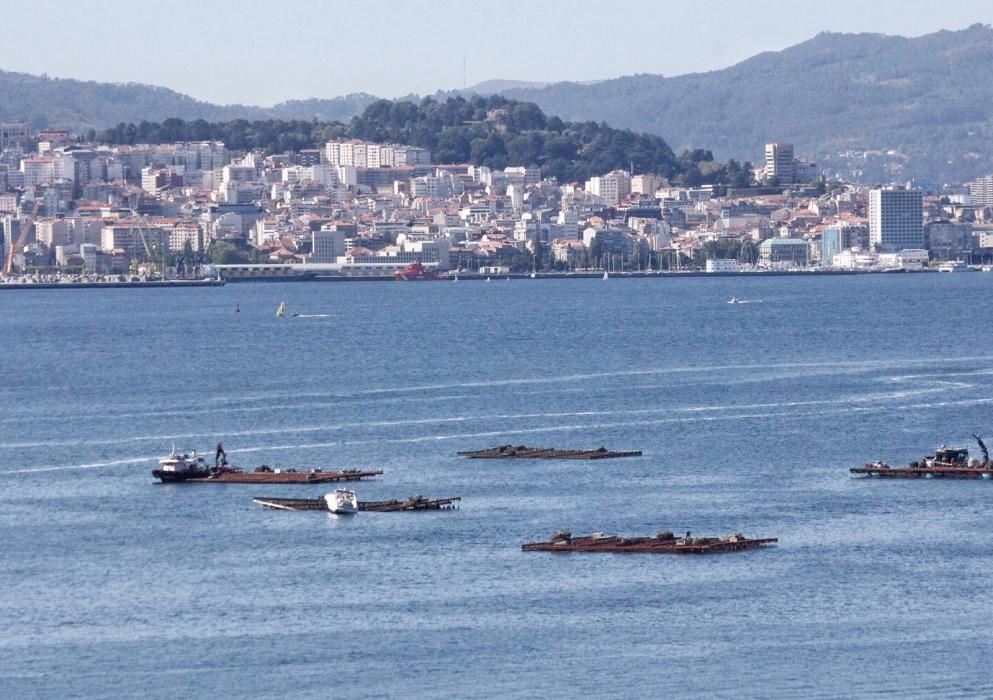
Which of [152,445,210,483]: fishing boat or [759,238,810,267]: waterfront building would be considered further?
[759,238,810,267]: waterfront building

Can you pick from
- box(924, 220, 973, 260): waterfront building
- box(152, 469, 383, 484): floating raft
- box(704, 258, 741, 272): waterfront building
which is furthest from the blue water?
box(924, 220, 973, 260): waterfront building

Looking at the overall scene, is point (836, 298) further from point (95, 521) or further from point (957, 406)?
point (95, 521)

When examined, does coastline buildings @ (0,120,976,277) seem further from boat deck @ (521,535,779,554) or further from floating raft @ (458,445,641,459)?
boat deck @ (521,535,779,554)

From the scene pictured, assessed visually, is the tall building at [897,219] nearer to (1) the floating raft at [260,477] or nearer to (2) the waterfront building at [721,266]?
(2) the waterfront building at [721,266]

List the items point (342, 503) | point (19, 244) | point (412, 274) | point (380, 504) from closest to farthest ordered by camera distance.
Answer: point (342, 503) < point (380, 504) < point (412, 274) < point (19, 244)

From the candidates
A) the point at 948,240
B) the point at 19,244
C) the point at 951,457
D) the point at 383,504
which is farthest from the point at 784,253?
the point at 383,504

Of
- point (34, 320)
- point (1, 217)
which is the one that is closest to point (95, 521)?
point (34, 320)

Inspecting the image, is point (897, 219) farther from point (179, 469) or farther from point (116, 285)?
point (179, 469)
